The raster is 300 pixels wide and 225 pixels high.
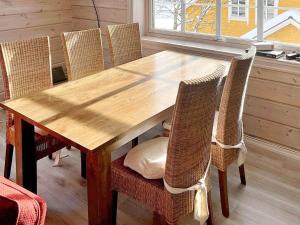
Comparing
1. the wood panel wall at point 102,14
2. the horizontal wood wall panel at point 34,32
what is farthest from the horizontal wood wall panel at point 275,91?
the horizontal wood wall panel at point 34,32

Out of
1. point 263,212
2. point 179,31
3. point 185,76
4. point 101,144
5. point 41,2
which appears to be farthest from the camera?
point 41,2

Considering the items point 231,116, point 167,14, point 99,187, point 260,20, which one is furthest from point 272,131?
point 99,187

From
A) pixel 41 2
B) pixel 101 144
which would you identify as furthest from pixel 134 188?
pixel 41 2

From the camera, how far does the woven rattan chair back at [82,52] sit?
102 inches

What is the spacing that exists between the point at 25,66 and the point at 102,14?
167 cm

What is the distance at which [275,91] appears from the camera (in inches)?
108

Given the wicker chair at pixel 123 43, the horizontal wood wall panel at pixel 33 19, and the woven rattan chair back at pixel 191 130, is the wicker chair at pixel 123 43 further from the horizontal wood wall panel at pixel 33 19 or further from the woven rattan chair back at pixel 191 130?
the woven rattan chair back at pixel 191 130

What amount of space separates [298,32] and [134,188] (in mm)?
1823

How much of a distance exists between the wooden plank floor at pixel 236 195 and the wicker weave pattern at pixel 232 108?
0.34 metres

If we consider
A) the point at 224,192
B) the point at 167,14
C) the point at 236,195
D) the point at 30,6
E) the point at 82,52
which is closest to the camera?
the point at 224,192

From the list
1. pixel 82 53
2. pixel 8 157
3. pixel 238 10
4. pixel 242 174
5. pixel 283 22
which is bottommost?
pixel 242 174

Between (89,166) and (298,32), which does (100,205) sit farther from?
(298,32)

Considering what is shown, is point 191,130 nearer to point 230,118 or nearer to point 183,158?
point 183,158

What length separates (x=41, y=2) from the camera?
3883 millimetres
